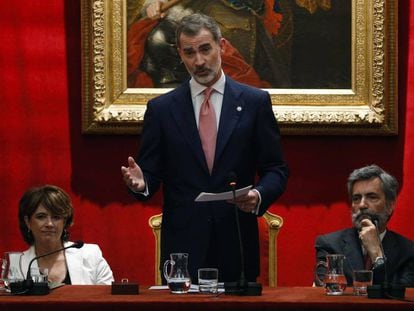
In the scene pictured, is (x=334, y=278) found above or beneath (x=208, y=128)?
beneath

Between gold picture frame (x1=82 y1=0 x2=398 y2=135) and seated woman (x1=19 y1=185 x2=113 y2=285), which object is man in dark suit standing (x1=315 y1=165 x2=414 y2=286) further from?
seated woman (x1=19 y1=185 x2=113 y2=285)

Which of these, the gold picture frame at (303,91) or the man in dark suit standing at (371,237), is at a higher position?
the gold picture frame at (303,91)

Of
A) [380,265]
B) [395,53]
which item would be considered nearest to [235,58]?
[395,53]

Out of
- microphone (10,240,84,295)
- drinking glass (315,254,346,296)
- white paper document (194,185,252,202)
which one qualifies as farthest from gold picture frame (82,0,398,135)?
microphone (10,240,84,295)

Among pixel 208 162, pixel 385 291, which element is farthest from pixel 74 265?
pixel 385 291

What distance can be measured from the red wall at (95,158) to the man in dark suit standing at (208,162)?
1.45 metres

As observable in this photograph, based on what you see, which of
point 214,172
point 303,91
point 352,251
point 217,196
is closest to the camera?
point 217,196

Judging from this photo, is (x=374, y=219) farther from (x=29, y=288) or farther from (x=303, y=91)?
(x=29, y=288)

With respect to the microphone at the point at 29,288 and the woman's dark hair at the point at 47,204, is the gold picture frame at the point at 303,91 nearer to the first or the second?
the woman's dark hair at the point at 47,204

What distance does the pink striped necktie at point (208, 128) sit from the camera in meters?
4.58

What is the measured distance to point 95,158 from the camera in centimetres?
607

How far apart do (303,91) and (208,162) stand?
1.61 metres

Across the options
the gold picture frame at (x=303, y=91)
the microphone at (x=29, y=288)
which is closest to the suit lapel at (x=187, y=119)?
the microphone at (x=29, y=288)
